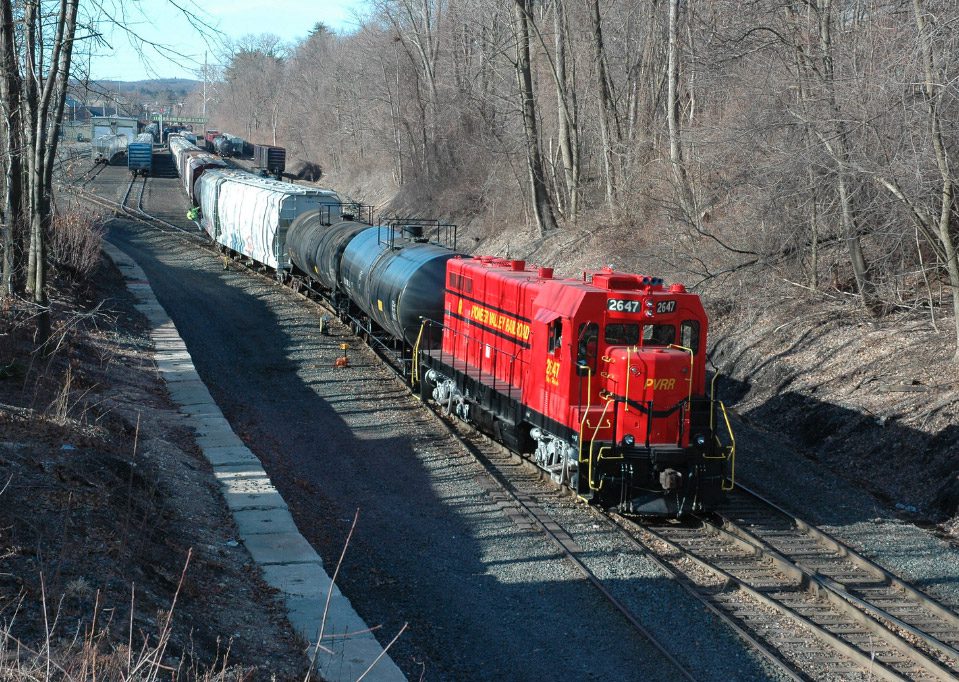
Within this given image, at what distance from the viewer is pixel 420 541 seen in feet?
40.7

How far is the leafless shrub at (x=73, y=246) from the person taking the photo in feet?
88.6

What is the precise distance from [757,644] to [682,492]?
3.55 meters

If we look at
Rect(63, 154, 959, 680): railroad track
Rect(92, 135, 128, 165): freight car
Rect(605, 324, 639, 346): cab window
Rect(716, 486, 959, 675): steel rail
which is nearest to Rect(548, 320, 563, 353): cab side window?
Rect(605, 324, 639, 346): cab window

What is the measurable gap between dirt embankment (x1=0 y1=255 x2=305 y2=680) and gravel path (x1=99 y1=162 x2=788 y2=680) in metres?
1.36

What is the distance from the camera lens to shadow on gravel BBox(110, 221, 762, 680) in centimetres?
945

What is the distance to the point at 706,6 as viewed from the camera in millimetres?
31594

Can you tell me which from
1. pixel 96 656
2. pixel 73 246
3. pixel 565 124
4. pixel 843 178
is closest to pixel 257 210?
pixel 73 246

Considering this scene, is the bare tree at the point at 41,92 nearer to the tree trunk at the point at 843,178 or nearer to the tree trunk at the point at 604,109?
the tree trunk at the point at 843,178

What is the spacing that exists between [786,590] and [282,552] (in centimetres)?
607

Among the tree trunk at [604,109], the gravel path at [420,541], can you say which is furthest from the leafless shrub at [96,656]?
the tree trunk at [604,109]

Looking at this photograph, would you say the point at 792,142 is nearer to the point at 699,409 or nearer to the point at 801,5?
the point at 801,5

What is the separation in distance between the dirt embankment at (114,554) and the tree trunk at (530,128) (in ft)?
75.4

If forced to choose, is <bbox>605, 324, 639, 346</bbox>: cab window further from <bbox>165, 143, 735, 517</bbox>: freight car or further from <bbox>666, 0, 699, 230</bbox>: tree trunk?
<bbox>666, 0, 699, 230</bbox>: tree trunk

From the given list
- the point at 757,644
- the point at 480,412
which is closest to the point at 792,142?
the point at 480,412
